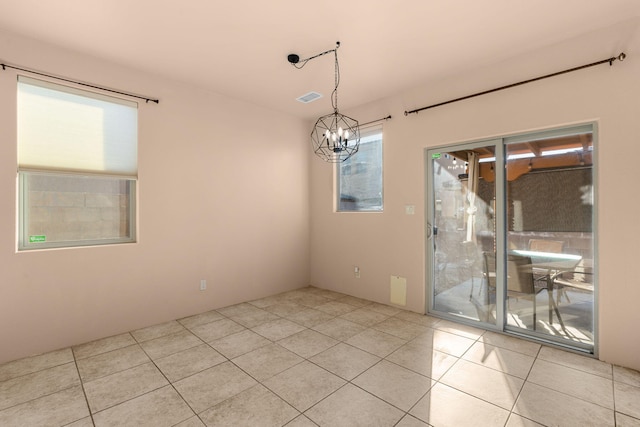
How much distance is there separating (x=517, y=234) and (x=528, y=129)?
110cm

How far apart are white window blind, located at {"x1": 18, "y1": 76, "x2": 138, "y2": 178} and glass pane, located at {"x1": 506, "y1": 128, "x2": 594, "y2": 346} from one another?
4.26 metres

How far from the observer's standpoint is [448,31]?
8.89 feet

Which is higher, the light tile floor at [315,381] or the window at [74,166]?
the window at [74,166]

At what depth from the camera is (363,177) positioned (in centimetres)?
464

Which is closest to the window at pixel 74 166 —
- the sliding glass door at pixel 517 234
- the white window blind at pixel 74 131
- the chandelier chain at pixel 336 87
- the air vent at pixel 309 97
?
Answer: the white window blind at pixel 74 131

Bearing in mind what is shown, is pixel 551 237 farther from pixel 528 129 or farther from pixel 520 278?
pixel 528 129

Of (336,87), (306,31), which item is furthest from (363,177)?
(306,31)

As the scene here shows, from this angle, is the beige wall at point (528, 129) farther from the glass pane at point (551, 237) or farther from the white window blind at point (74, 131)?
the white window blind at point (74, 131)

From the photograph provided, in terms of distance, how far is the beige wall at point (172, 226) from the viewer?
275 cm

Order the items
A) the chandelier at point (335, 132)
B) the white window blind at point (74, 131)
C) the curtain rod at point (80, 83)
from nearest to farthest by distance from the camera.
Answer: the curtain rod at point (80, 83) < the white window blind at point (74, 131) < the chandelier at point (335, 132)

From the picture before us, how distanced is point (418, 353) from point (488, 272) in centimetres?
133

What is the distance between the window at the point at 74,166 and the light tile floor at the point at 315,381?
3.86ft

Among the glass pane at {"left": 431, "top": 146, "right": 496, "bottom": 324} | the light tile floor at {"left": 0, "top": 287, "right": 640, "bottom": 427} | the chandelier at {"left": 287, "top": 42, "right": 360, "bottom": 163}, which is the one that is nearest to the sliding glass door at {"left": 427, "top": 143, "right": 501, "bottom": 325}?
the glass pane at {"left": 431, "top": 146, "right": 496, "bottom": 324}

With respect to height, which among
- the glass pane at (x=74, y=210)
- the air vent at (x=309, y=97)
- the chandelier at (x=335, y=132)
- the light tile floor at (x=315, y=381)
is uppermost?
the air vent at (x=309, y=97)
